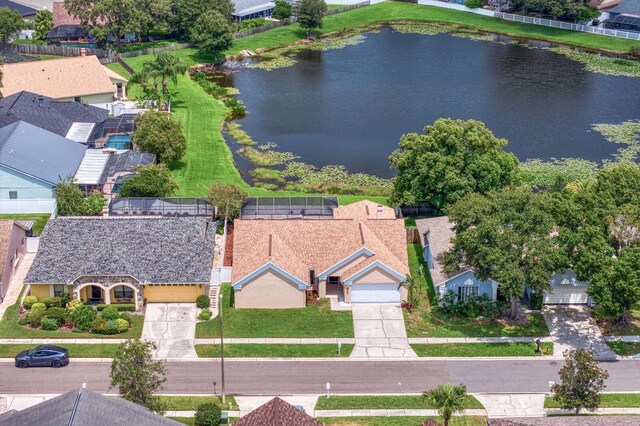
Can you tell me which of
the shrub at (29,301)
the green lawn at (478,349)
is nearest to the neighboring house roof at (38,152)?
the shrub at (29,301)

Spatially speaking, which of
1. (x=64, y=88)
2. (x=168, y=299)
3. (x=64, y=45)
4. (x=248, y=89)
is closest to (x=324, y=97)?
(x=248, y=89)

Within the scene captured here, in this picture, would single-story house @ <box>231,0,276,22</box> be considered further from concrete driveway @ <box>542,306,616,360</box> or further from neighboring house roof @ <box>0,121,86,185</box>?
concrete driveway @ <box>542,306,616,360</box>

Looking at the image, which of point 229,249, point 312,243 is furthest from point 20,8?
point 312,243

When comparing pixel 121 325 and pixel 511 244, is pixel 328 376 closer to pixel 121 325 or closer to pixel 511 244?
pixel 121 325

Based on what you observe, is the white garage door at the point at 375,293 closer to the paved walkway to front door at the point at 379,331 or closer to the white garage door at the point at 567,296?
the paved walkway to front door at the point at 379,331

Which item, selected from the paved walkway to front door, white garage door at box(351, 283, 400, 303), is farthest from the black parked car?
white garage door at box(351, 283, 400, 303)

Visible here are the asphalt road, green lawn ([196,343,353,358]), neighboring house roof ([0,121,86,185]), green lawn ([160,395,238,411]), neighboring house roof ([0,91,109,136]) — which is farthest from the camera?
neighboring house roof ([0,91,109,136])

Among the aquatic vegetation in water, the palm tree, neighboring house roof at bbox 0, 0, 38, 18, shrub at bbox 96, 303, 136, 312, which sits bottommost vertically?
shrub at bbox 96, 303, 136, 312
